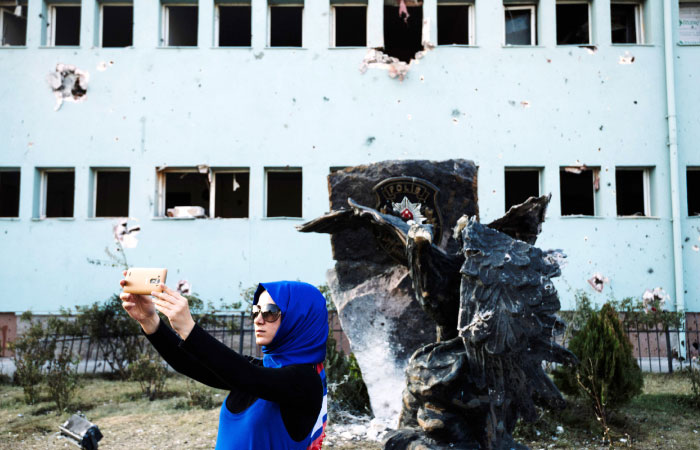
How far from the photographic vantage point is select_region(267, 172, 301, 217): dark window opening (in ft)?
38.6

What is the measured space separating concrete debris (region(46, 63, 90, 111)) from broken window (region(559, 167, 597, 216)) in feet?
30.6

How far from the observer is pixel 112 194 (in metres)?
13.5

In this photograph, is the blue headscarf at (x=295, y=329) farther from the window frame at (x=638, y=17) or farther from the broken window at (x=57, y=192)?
the broken window at (x=57, y=192)

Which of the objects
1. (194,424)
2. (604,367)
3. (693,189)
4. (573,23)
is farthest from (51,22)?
(693,189)

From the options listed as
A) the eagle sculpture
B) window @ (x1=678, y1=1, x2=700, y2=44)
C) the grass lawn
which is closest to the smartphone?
the eagle sculpture

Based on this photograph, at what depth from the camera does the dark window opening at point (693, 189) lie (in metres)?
11.1

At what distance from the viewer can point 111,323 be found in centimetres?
877

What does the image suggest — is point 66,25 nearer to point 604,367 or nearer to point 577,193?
point 577,193

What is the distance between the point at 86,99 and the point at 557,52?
890 centimetres

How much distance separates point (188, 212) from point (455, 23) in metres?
6.81

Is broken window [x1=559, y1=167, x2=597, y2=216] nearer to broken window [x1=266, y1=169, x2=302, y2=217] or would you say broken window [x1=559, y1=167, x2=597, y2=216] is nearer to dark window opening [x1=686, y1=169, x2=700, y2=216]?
dark window opening [x1=686, y1=169, x2=700, y2=216]

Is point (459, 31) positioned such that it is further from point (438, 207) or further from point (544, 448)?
point (544, 448)

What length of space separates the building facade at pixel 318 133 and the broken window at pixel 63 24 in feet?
2.21

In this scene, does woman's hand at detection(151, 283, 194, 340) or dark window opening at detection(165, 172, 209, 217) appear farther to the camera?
dark window opening at detection(165, 172, 209, 217)
